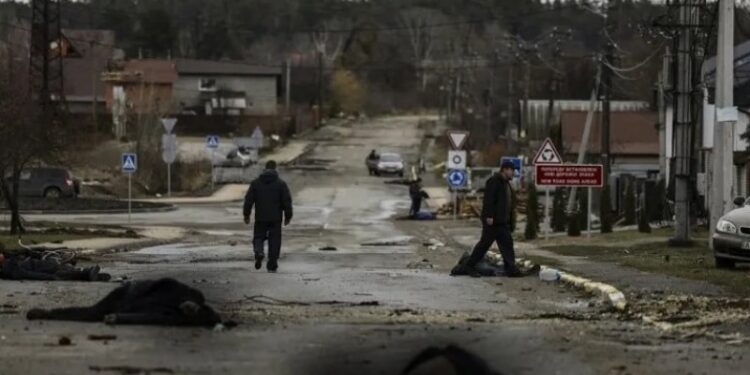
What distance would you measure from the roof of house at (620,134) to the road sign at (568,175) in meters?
31.2

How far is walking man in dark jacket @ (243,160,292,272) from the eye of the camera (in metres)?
21.0

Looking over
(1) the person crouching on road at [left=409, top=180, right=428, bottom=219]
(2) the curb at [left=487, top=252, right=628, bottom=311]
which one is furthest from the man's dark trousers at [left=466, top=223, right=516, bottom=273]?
(1) the person crouching on road at [left=409, top=180, right=428, bottom=219]

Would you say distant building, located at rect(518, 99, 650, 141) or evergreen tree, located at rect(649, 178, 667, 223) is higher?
distant building, located at rect(518, 99, 650, 141)

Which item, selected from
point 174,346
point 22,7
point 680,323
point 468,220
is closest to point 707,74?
point 468,220

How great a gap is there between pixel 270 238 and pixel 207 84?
98.2 metres

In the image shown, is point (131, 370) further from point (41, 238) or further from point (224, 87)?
point (224, 87)

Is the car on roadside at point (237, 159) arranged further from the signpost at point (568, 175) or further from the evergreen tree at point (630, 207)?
the signpost at point (568, 175)

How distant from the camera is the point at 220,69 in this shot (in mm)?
117500

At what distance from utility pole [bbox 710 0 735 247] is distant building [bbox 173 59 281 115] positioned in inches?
3603

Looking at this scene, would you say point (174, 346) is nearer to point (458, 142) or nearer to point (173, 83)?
point (458, 142)

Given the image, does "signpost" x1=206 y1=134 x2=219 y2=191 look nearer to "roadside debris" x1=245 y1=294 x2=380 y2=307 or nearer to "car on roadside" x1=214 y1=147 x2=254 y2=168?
"car on roadside" x1=214 y1=147 x2=254 y2=168

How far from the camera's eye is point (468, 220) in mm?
50469

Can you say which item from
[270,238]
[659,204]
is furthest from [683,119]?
[659,204]

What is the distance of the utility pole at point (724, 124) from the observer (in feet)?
82.4
